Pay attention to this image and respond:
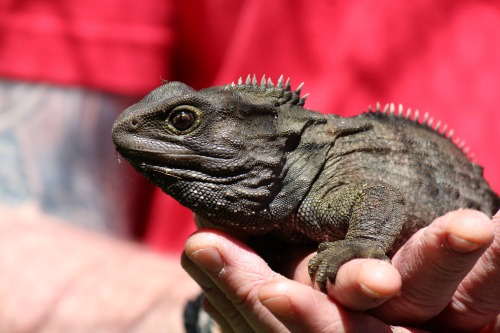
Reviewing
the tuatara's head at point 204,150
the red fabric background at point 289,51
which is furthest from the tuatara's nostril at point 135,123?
the red fabric background at point 289,51

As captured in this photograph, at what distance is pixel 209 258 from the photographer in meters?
1.40

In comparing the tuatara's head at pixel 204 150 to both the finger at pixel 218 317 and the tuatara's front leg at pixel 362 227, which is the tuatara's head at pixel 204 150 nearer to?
the tuatara's front leg at pixel 362 227

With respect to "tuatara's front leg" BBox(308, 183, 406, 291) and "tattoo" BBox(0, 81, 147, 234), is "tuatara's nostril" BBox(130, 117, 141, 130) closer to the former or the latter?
"tuatara's front leg" BBox(308, 183, 406, 291)

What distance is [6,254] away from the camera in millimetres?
3041

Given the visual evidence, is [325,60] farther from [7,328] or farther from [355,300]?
[7,328]

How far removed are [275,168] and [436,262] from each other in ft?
1.60

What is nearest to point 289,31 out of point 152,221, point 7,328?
point 152,221

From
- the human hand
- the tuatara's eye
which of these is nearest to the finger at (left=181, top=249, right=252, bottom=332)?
the human hand

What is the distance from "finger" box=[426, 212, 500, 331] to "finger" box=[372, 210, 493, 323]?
A: 0.10m

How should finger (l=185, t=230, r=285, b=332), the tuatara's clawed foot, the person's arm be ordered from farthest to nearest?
the person's arm, finger (l=185, t=230, r=285, b=332), the tuatara's clawed foot

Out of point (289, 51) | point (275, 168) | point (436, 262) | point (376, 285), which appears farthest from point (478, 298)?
point (289, 51)

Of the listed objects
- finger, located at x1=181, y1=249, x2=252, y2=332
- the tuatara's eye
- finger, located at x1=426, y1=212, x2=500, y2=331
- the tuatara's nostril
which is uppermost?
the tuatara's eye

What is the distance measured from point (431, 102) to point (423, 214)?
4.01 feet

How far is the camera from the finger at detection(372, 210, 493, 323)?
3.90 feet
